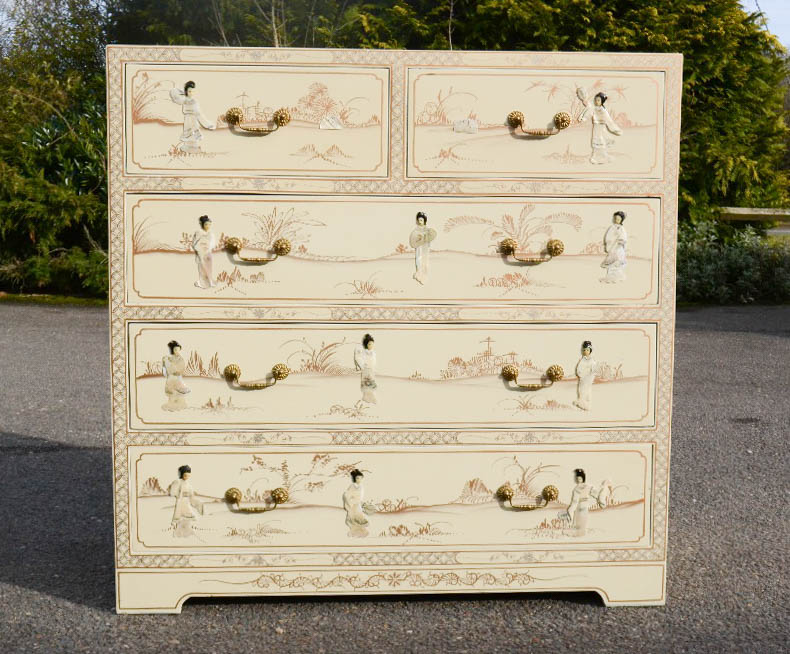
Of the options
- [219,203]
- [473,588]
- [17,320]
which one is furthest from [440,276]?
[17,320]

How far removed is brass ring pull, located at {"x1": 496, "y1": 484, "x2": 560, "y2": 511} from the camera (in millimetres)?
2869

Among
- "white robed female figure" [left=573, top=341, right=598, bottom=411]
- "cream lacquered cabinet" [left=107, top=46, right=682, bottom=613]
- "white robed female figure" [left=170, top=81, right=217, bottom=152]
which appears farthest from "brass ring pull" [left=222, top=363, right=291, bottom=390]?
"white robed female figure" [left=573, top=341, right=598, bottom=411]

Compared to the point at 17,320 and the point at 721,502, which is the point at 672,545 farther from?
the point at 17,320

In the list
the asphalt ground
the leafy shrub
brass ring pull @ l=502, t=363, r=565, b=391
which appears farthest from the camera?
the leafy shrub

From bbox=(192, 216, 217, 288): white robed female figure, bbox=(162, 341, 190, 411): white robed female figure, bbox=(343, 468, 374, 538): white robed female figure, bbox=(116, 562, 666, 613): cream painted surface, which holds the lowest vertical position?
bbox=(116, 562, 666, 613): cream painted surface

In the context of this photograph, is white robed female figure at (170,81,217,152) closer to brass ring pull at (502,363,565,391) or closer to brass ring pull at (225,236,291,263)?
brass ring pull at (225,236,291,263)

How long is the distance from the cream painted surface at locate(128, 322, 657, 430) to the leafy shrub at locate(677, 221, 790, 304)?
9.18 metres

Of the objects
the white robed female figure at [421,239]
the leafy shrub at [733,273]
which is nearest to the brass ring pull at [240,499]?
the white robed female figure at [421,239]

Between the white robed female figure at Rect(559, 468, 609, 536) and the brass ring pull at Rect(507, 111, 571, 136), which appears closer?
the brass ring pull at Rect(507, 111, 571, 136)

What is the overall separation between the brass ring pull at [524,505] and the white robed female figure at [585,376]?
0.92ft

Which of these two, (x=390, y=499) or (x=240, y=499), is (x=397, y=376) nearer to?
(x=390, y=499)

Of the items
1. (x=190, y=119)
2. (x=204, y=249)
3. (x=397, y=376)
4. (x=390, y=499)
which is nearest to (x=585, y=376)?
(x=397, y=376)

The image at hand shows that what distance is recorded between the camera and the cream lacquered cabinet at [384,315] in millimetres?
2777

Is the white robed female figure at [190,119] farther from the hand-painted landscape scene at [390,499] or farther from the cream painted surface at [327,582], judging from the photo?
the cream painted surface at [327,582]
